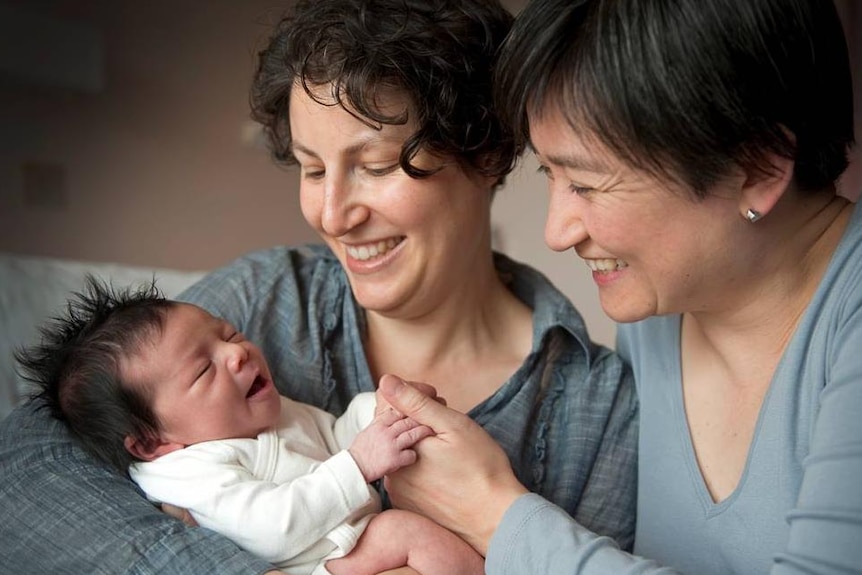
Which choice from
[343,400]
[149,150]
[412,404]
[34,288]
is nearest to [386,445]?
[412,404]

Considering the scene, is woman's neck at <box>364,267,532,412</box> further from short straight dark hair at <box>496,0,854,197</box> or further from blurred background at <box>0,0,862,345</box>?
blurred background at <box>0,0,862,345</box>

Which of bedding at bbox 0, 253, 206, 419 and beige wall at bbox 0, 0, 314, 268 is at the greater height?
beige wall at bbox 0, 0, 314, 268

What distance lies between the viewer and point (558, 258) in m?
3.38

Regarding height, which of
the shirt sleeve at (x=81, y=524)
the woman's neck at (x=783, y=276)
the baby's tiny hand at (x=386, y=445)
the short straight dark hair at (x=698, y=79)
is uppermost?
the short straight dark hair at (x=698, y=79)

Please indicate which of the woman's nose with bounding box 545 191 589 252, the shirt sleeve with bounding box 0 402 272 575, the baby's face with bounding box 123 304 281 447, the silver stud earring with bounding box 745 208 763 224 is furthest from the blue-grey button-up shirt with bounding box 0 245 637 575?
the silver stud earring with bounding box 745 208 763 224

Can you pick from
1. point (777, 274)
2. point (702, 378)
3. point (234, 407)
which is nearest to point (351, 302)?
point (234, 407)

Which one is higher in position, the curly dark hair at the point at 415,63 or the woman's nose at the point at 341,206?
the curly dark hair at the point at 415,63

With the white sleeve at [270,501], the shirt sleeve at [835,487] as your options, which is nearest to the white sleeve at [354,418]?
the white sleeve at [270,501]

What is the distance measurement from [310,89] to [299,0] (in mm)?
253

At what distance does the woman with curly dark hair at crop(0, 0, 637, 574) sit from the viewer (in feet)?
4.44

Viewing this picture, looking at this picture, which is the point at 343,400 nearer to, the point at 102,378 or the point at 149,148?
the point at 102,378

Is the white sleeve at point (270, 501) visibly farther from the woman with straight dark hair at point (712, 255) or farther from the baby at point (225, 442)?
the woman with straight dark hair at point (712, 255)

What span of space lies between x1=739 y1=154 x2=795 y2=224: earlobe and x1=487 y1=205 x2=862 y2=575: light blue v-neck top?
115mm

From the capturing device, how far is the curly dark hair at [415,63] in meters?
1.46
